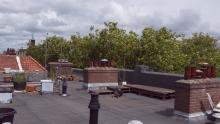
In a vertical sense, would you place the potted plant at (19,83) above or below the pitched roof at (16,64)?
below

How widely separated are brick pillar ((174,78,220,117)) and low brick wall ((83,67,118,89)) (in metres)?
9.31

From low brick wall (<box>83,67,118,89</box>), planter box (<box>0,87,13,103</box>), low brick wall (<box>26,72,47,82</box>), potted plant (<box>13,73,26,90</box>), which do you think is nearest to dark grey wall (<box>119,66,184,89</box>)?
low brick wall (<box>83,67,118,89</box>)

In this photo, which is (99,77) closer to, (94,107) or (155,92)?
(155,92)

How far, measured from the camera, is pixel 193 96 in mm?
12328

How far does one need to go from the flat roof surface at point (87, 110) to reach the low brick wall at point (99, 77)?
6.61 feet

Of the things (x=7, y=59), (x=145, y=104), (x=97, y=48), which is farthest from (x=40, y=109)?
(x=97, y=48)

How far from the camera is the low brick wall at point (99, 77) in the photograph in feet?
70.7

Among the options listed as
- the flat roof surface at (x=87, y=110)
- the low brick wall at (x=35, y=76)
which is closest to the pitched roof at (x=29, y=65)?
the low brick wall at (x=35, y=76)

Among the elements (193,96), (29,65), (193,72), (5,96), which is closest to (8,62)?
(29,65)

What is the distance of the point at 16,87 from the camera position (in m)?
22.4

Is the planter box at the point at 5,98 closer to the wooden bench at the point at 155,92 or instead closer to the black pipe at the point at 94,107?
the wooden bench at the point at 155,92

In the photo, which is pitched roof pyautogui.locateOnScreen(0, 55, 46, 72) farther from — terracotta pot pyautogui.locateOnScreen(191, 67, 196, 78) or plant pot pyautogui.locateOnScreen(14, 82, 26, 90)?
terracotta pot pyautogui.locateOnScreen(191, 67, 196, 78)

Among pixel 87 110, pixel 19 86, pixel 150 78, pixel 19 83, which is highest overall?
pixel 150 78

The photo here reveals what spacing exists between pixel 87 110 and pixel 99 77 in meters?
7.14
